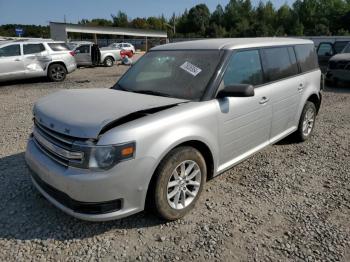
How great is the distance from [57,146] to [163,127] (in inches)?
37.0

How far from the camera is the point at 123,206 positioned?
2.71 metres

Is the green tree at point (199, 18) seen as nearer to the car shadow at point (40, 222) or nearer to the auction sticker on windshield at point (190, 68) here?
the auction sticker on windshield at point (190, 68)

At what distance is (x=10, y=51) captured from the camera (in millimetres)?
11352

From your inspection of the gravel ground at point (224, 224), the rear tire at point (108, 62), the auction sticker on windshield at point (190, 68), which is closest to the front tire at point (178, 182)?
the gravel ground at point (224, 224)

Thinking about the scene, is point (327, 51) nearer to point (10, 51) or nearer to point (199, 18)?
point (10, 51)

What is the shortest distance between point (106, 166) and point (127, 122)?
44cm

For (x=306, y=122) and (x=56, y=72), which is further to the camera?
(x=56, y=72)

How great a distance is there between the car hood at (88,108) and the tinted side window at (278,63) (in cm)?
149

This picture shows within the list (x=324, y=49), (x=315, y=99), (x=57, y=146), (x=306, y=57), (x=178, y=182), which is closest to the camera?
(x=57, y=146)

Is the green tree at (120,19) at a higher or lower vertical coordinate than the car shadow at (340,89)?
higher

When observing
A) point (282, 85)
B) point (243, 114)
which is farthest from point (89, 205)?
point (282, 85)

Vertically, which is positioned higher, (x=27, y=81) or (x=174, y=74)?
(x=174, y=74)

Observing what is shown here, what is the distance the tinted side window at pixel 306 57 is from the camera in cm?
484

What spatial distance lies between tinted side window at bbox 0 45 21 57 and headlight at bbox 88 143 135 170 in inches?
417
